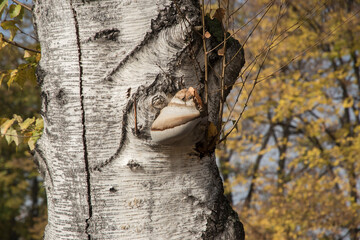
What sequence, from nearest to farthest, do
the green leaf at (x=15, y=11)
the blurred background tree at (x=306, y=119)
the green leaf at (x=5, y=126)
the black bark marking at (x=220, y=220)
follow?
the black bark marking at (x=220, y=220) < the green leaf at (x=15, y=11) < the green leaf at (x=5, y=126) < the blurred background tree at (x=306, y=119)

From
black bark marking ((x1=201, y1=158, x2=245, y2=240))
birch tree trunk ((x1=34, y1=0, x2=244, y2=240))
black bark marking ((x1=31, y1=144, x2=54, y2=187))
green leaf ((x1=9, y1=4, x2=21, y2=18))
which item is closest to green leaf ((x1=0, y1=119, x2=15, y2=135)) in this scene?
green leaf ((x1=9, y1=4, x2=21, y2=18))

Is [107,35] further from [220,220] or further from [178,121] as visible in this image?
[220,220]

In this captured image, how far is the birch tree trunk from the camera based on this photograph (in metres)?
1.03

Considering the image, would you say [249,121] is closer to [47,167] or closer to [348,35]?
[348,35]

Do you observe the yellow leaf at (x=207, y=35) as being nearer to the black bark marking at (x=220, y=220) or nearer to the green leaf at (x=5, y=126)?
the black bark marking at (x=220, y=220)

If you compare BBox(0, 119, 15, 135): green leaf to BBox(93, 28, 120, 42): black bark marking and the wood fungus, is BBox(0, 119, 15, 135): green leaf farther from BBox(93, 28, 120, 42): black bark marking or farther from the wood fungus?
the wood fungus

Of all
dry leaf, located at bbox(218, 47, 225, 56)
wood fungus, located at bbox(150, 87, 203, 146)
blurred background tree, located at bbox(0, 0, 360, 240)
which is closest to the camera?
wood fungus, located at bbox(150, 87, 203, 146)

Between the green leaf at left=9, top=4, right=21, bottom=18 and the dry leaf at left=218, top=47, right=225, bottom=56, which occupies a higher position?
the green leaf at left=9, top=4, right=21, bottom=18

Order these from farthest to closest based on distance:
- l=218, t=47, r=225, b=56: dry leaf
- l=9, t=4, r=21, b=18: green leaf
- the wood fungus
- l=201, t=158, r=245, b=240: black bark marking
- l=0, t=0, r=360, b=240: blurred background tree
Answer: l=0, t=0, r=360, b=240: blurred background tree
l=9, t=4, r=21, b=18: green leaf
l=218, t=47, r=225, b=56: dry leaf
l=201, t=158, r=245, b=240: black bark marking
the wood fungus

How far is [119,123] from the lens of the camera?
1031 millimetres

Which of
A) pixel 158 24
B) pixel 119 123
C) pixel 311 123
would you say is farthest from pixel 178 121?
pixel 311 123

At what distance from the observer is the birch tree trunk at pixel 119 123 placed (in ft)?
3.39

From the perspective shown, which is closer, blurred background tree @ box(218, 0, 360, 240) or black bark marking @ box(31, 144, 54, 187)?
black bark marking @ box(31, 144, 54, 187)

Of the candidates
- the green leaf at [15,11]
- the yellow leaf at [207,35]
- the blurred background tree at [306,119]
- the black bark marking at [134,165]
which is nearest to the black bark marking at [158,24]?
the yellow leaf at [207,35]
